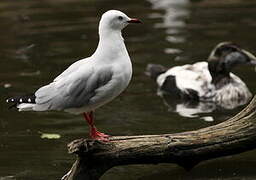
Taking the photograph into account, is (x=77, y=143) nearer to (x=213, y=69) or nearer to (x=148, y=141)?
(x=148, y=141)

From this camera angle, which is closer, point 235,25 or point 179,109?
point 179,109

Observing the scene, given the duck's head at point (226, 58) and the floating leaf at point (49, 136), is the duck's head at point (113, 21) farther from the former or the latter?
the duck's head at point (226, 58)

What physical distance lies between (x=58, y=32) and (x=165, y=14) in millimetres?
2914

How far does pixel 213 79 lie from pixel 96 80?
509cm

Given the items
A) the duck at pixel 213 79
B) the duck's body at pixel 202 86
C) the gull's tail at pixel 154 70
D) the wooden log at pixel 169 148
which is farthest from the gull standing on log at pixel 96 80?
the gull's tail at pixel 154 70

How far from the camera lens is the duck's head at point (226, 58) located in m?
12.0

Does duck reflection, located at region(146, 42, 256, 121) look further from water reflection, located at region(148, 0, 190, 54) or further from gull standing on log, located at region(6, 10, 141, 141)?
gull standing on log, located at region(6, 10, 141, 141)

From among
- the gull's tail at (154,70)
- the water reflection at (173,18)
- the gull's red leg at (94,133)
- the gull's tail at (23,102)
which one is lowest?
the water reflection at (173,18)

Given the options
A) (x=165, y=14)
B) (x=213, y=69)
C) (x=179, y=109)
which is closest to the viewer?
(x=179, y=109)

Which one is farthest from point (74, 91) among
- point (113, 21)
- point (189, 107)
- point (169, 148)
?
point (189, 107)

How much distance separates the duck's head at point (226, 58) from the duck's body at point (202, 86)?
176 millimetres

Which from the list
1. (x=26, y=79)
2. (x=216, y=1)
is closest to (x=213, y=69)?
(x=26, y=79)

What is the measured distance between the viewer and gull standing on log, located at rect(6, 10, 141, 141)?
7.29m

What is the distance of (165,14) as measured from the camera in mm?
18141
